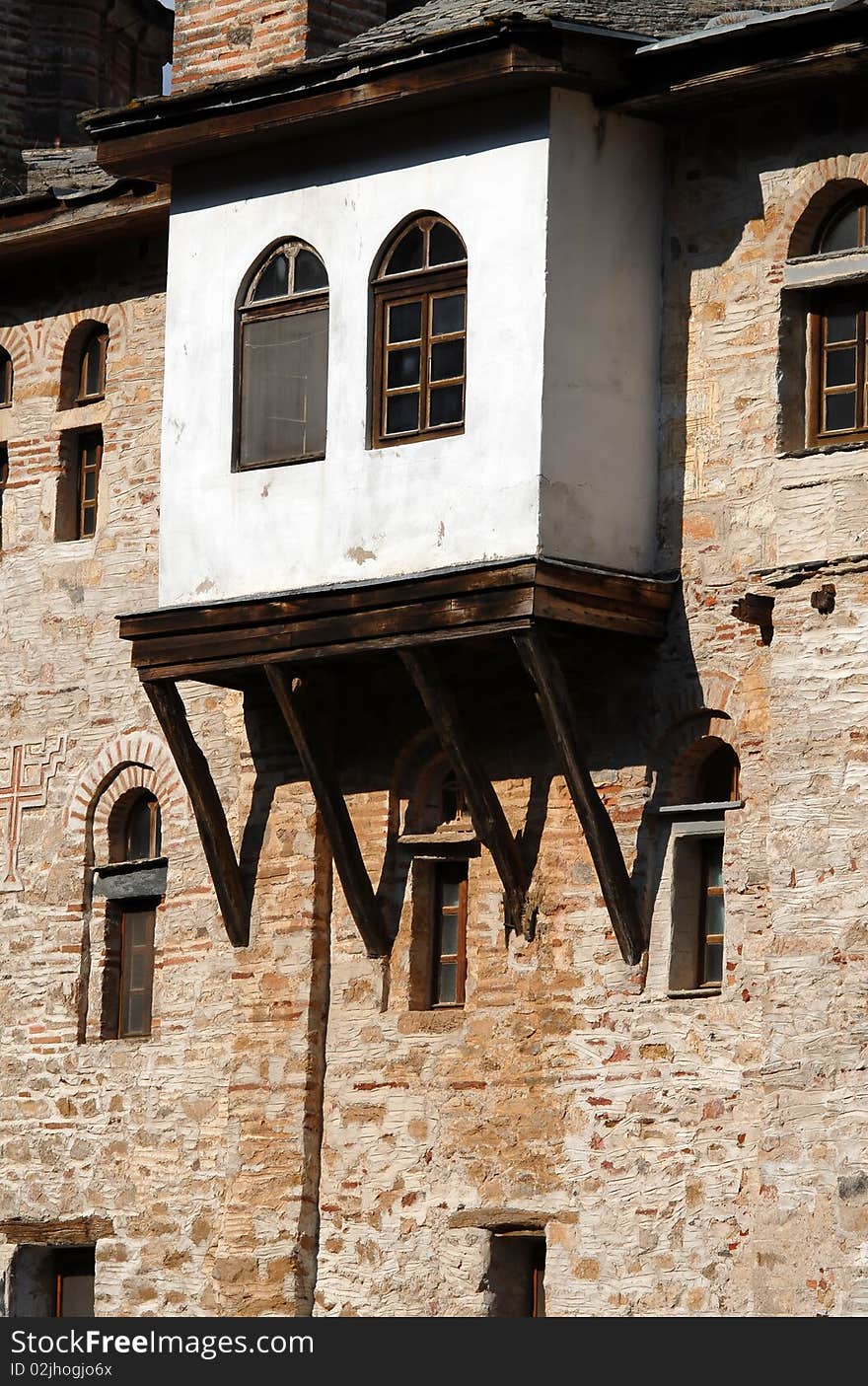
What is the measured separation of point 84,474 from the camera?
88.9ft

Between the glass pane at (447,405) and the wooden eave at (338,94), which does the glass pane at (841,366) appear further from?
the glass pane at (447,405)

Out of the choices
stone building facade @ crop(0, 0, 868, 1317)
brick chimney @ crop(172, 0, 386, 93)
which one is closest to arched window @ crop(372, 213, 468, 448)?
stone building facade @ crop(0, 0, 868, 1317)

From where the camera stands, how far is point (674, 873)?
22.9 meters

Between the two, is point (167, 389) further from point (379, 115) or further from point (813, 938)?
point (813, 938)

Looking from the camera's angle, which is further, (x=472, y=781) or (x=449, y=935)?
(x=449, y=935)

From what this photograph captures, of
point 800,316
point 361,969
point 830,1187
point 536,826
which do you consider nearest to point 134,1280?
point 361,969

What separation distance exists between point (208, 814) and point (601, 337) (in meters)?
4.29

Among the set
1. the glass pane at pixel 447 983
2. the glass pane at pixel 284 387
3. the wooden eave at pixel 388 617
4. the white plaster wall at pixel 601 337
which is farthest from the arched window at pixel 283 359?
the glass pane at pixel 447 983

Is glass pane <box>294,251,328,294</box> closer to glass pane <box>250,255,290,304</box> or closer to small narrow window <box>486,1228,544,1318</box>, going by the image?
glass pane <box>250,255,290,304</box>

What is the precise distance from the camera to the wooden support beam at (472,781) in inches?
912

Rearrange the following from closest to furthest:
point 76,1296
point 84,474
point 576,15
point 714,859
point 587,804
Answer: point 587,804 < point 714,859 < point 576,15 < point 76,1296 < point 84,474

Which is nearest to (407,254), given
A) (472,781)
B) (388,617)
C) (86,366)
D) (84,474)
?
(388,617)

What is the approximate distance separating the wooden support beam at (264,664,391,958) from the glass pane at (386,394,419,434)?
5.74 ft

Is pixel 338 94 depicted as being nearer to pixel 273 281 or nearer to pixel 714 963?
pixel 273 281
